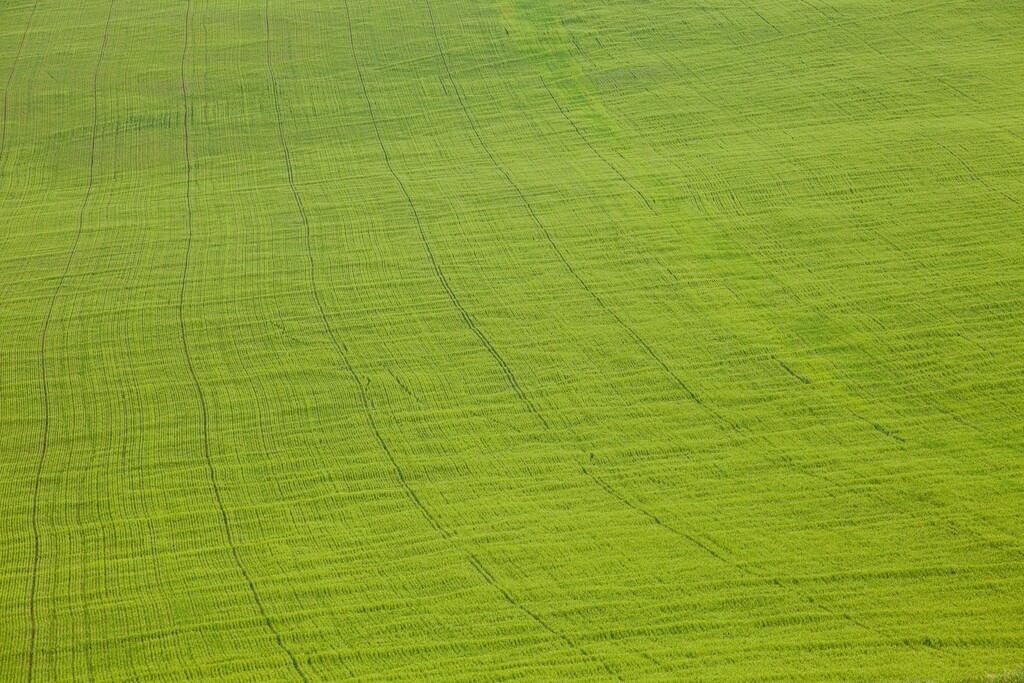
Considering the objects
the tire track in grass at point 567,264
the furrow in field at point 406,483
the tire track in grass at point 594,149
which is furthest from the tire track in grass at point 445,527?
the tire track in grass at point 594,149

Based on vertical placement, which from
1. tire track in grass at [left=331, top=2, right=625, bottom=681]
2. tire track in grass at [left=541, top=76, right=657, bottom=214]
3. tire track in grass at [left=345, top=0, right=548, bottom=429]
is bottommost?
tire track in grass at [left=331, top=2, right=625, bottom=681]

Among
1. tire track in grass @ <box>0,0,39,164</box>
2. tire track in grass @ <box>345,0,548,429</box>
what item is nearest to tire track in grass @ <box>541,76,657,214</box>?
tire track in grass @ <box>345,0,548,429</box>

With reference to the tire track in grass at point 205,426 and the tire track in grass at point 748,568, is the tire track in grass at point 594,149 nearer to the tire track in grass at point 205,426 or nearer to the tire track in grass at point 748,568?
the tire track in grass at point 748,568

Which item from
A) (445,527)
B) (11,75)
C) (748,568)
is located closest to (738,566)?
(748,568)

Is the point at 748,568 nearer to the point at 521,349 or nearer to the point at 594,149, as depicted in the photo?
the point at 521,349

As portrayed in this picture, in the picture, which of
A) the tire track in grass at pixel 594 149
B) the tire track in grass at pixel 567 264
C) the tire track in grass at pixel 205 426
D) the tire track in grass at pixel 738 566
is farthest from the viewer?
the tire track in grass at pixel 594 149

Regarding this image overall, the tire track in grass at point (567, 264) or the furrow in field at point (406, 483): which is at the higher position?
the tire track in grass at point (567, 264)

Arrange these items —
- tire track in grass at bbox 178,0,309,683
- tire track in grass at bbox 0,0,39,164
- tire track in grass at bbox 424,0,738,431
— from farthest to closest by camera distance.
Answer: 1. tire track in grass at bbox 0,0,39,164
2. tire track in grass at bbox 424,0,738,431
3. tire track in grass at bbox 178,0,309,683

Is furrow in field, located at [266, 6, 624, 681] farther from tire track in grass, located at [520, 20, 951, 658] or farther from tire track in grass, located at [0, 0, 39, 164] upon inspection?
tire track in grass, located at [0, 0, 39, 164]

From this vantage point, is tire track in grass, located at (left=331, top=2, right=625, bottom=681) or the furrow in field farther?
the furrow in field
